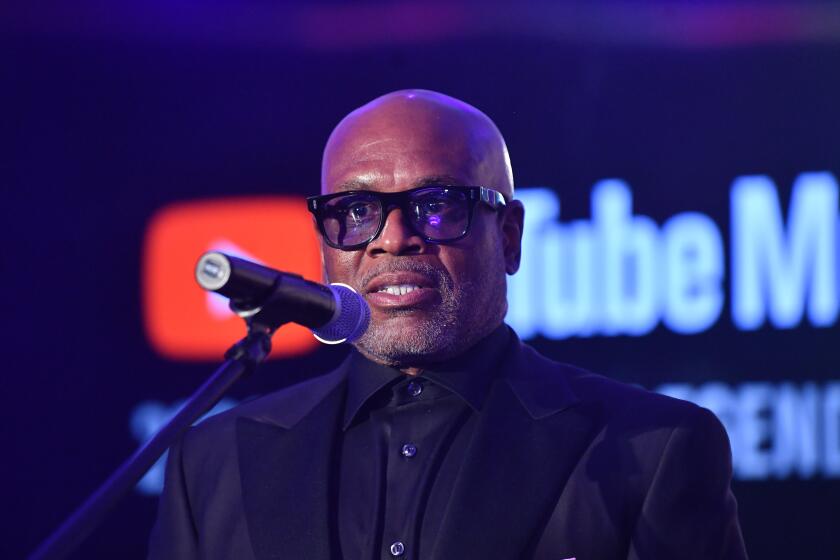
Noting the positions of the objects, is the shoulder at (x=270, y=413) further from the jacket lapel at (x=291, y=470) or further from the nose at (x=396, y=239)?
the nose at (x=396, y=239)

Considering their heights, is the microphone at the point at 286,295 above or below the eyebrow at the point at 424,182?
below

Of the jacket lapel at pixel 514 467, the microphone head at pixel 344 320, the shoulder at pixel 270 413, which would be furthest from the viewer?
the shoulder at pixel 270 413

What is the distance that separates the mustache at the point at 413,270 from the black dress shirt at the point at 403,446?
0.59 feet

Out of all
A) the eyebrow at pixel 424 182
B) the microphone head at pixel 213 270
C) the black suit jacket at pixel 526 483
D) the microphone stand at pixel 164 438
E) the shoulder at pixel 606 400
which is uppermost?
the eyebrow at pixel 424 182

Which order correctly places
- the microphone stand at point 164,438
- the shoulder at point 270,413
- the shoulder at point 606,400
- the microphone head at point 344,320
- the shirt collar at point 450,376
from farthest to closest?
the shoulder at point 270,413, the shirt collar at point 450,376, the shoulder at point 606,400, the microphone head at point 344,320, the microphone stand at point 164,438

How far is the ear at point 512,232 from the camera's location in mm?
2586

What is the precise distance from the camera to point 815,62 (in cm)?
391

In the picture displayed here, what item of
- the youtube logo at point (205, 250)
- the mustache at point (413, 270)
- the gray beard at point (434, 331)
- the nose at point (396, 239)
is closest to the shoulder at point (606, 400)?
the gray beard at point (434, 331)

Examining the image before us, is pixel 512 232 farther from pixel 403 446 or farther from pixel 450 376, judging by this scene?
pixel 403 446

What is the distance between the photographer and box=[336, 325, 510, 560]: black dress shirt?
2.17 meters

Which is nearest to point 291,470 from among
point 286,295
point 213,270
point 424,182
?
point 424,182

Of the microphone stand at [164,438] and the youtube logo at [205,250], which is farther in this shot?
the youtube logo at [205,250]

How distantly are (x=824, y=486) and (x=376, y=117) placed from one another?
2.25 metres

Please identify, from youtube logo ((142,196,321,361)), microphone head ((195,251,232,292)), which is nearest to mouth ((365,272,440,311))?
microphone head ((195,251,232,292))
